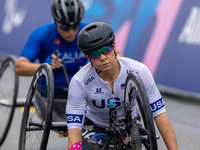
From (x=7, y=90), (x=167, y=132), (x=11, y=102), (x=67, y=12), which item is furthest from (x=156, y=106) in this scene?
(x=7, y=90)

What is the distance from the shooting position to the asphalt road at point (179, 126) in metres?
4.72

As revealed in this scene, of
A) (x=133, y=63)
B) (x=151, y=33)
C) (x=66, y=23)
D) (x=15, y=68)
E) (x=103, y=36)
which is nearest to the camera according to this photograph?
(x=103, y=36)

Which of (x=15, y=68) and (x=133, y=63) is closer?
(x=133, y=63)

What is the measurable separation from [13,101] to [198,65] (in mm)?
3485

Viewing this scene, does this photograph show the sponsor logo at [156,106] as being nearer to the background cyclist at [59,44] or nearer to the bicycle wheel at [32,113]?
the bicycle wheel at [32,113]

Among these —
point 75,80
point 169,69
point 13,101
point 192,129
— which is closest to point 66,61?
point 13,101

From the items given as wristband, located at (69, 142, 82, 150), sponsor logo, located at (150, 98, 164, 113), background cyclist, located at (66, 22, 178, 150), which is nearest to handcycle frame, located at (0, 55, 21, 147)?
background cyclist, located at (66, 22, 178, 150)

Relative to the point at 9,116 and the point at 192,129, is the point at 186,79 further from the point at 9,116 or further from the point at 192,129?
the point at 9,116

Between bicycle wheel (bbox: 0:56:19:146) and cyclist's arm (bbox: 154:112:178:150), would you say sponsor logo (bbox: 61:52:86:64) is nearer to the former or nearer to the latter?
bicycle wheel (bbox: 0:56:19:146)

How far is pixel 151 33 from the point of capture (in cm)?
707

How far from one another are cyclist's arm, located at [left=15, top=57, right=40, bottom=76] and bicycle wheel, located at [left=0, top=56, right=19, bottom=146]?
0.32 metres

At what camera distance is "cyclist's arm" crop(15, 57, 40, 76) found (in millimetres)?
4164

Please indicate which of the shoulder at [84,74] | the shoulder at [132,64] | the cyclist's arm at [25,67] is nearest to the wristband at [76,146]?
the shoulder at [84,74]

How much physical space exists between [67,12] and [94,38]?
168 cm
